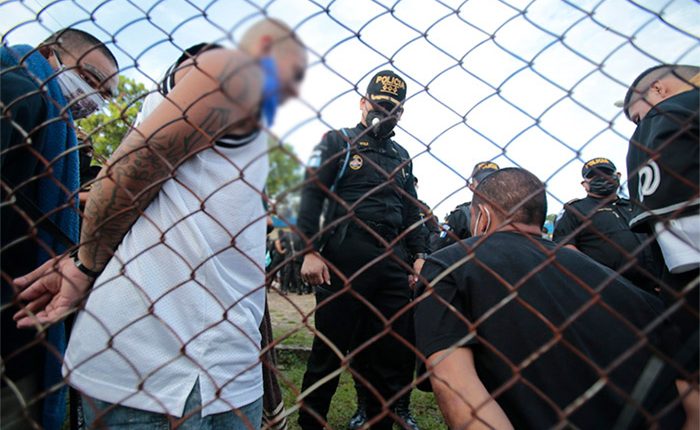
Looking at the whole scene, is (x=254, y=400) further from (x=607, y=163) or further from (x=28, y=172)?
(x=607, y=163)

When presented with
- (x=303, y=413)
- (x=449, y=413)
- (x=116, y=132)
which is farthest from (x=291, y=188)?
(x=116, y=132)

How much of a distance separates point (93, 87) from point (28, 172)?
0.72 meters

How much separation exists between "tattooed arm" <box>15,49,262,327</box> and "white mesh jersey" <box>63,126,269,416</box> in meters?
0.05

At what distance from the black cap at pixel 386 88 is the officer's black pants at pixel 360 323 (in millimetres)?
842

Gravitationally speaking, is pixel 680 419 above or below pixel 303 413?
above

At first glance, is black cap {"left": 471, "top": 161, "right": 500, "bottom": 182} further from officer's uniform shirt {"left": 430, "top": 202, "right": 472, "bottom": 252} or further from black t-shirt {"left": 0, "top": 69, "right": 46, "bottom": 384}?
black t-shirt {"left": 0, "top": 69, "right": 46, "bottom": 384}

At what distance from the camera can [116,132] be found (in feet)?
11.1

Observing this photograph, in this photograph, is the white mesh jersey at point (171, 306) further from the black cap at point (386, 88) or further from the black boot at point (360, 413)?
the black boot at point (360, 413)

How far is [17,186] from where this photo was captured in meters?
1.45

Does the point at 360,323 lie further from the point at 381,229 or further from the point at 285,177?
the point at 285,177

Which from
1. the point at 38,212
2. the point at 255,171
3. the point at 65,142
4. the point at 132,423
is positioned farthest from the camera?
the point at 65,142

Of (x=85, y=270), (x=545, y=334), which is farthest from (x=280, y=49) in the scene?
(x=545, y=334)

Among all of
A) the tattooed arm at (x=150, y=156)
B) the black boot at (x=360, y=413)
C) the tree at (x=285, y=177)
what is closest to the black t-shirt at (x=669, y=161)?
the tree at (x=285, y=177)

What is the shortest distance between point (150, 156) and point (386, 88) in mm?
1814
